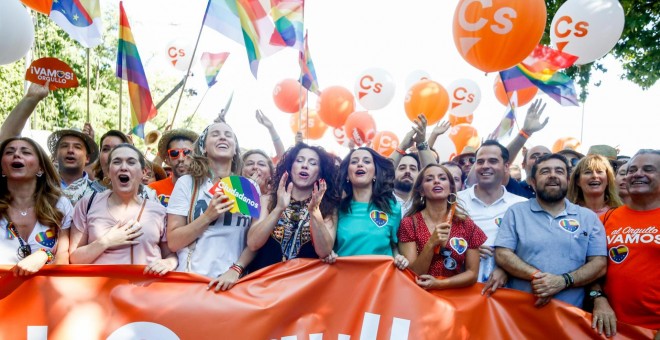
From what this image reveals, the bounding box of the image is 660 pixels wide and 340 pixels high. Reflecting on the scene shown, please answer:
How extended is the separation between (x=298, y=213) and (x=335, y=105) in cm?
929

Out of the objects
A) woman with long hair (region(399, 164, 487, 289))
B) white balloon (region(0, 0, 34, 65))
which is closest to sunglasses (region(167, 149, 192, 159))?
white balloon (region(0, 0, 34, 65))

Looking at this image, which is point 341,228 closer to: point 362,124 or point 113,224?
point 113,224

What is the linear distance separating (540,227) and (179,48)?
36.8 ft

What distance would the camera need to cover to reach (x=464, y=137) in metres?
12.6

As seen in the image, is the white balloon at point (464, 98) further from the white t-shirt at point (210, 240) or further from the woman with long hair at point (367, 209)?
the white t-shirt at point (210, 240)

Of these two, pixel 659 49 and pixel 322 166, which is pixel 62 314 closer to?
pixel 322 166

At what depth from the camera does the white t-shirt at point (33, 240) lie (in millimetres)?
3758

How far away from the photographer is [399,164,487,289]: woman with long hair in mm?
3822

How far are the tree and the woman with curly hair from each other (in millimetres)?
7805

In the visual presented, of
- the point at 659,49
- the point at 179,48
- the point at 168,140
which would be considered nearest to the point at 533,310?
the point at 168,140

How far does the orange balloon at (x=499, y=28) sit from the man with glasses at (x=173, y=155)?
3.44 metres

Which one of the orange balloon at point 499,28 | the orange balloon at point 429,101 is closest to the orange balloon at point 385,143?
the orange balloon at point 429,101

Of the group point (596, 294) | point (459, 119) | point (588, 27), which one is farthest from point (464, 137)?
point (596, 294)

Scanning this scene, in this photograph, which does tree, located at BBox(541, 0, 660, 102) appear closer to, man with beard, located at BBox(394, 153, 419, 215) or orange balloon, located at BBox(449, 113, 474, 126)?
orange balloon, located at BBox(449, 113, 474, 126)
